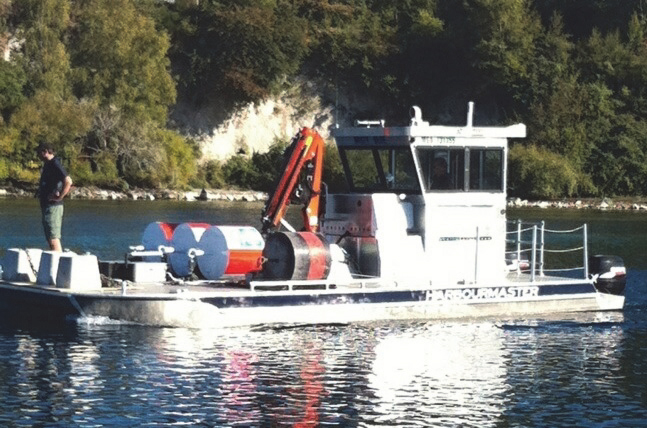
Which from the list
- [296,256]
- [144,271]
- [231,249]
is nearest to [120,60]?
[144,271]

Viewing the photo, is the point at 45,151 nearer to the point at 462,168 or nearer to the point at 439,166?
the point at 439,166

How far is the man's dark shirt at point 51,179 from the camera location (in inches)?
1086

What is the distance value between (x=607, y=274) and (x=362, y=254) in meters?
5.86

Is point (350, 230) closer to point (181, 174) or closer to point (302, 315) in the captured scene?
point (302, 315)

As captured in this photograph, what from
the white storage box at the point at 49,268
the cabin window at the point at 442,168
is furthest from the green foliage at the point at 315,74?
the white storage box at the point at 49,268

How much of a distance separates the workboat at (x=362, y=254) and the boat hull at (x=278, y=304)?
26 mm

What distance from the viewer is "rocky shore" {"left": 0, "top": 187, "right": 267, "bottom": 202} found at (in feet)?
261

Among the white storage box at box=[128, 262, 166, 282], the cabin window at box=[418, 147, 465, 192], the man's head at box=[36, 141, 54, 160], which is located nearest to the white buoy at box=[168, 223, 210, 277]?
the white storage box at box=[128, 262, 166, 282]

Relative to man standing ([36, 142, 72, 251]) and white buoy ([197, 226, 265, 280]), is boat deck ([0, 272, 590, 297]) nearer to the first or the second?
white buoy ([197, 226, 265, 280])

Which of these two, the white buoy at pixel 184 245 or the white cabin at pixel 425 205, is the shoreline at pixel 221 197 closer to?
the white buoy at pixel 184 245

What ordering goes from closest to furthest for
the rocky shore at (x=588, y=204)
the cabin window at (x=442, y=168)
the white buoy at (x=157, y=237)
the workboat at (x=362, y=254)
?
the workboat at (x=362, y=254) < the cabin window at (x=442, y=168) < the white buoy at (x=157, y=237) < the rocky shore at (x=588, y=204)

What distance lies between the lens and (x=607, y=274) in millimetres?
31703

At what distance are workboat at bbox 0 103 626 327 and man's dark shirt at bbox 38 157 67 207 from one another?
1.03 m

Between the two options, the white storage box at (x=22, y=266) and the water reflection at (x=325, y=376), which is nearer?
the water reflection at (x=325, y=376)
